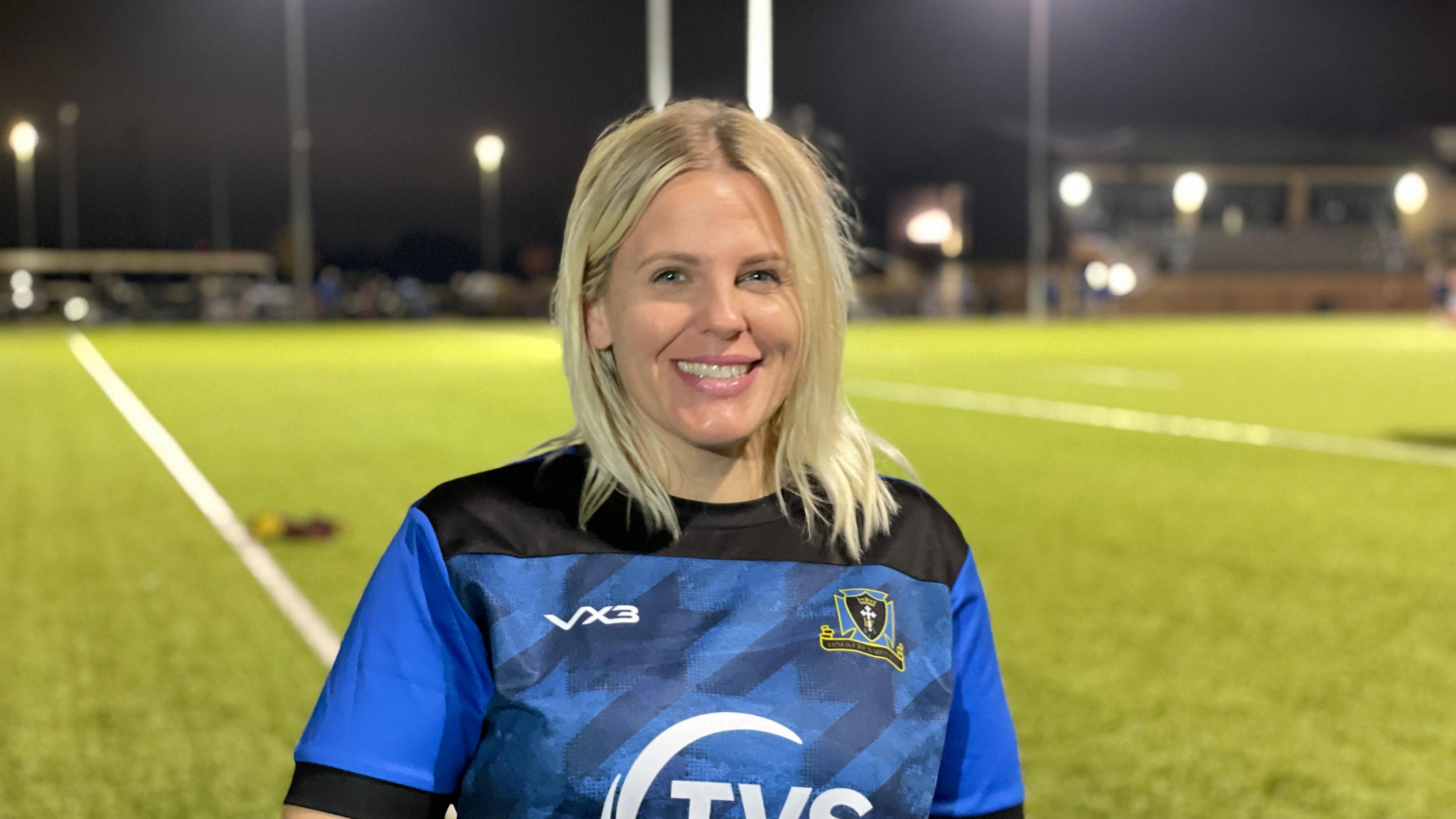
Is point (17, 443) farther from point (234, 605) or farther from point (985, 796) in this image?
point (985, 796)

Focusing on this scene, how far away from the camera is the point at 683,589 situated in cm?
187

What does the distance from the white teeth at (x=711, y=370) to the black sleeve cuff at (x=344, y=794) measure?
632 mm

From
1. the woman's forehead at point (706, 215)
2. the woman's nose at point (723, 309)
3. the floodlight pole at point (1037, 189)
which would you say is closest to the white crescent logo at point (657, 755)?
the woman's nose at point (723, 309)

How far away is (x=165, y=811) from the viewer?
4.11 m

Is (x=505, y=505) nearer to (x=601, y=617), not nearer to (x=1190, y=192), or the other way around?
(x=601, y=617)

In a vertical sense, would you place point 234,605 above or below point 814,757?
below

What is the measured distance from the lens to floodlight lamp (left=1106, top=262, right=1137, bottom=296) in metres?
57.1

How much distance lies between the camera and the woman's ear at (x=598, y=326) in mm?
1972

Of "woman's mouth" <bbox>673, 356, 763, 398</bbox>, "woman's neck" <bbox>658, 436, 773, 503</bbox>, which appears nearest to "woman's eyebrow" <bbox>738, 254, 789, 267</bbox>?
"woman's mouth" <bbox>673, 356, 763, 398</bbox>

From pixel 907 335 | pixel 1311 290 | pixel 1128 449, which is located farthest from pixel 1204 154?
pixel 1128 449

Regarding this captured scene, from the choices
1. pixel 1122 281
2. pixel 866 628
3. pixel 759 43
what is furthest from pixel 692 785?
pixel 1122 281

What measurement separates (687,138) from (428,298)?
5714 cm

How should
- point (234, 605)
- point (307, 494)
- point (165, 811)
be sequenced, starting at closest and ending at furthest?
point (165, 811) < point (234, 605) < point (307, 494)

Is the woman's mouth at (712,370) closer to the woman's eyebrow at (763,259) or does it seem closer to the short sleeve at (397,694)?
the woman's eyebrow at (763,259)
